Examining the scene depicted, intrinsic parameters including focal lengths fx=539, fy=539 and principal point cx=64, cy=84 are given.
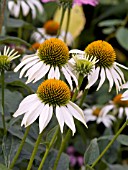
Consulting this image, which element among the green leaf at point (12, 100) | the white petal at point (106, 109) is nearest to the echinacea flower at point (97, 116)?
the white petal at point (106, 109)

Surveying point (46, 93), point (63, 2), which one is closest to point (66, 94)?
point (46, 93)

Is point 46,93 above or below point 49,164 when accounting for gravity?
above

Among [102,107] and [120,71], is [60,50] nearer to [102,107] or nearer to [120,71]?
[120,71]

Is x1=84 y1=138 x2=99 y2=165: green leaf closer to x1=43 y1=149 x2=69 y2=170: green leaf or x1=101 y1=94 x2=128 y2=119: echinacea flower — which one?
x1=43 y1=149 x2=69 y2=170: green leaf

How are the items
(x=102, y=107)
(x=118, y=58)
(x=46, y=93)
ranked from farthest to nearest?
(x=118, y=58) → (x=102, y=107) → (x=46, y=93)

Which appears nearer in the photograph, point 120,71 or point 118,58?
point 120,71
